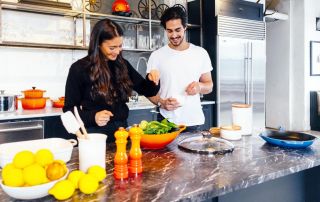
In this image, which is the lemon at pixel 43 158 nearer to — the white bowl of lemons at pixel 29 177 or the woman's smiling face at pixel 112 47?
the white bowl of lemons at pixel 29 177

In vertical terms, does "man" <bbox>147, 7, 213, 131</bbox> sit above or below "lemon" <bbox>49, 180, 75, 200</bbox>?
above

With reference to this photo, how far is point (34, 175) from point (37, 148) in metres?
0.45

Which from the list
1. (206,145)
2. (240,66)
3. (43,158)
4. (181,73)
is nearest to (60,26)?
(181,73)

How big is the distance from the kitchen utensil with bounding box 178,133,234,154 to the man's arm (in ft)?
1.68

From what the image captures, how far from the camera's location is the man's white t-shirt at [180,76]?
247 centimetres

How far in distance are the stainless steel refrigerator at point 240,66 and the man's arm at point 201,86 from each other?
6.58 ft

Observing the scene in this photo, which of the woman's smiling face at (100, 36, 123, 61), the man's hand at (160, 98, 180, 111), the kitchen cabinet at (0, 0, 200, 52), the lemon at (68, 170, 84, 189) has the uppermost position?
the kitchen cabinet at (0, 0, 200, 52)

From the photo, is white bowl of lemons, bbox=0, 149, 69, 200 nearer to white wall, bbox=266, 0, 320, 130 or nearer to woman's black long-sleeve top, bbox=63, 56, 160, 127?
woman's black long-sleeve top, bbox=63, 56, 160, 127

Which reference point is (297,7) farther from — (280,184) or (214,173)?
(214,173)

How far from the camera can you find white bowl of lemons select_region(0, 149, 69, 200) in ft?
3.20

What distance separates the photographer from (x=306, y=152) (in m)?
1.64

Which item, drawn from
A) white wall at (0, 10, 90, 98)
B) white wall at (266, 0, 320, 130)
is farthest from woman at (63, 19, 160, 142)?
white wall at (266, 0, 320, 130)

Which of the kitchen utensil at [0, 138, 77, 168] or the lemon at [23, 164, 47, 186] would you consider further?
the kitchen utensil at [0, 138, 77, 168]

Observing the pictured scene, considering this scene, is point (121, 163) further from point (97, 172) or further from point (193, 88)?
point (193, 88)
